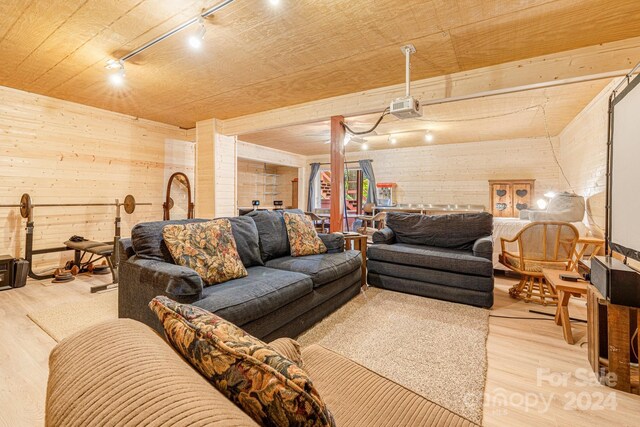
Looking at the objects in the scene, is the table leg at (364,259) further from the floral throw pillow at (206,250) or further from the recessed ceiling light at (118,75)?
the recessed ceiling light at (118,75)

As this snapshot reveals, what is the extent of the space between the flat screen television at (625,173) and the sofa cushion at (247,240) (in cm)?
268

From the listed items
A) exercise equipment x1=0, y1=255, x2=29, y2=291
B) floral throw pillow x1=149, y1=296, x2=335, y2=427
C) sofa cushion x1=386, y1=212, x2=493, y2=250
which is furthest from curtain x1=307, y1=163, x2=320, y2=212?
floral throw pillow x1=149, y1=296, x2=335, y2=427

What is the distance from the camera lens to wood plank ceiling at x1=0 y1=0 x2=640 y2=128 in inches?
88.4

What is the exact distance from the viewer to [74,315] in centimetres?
273

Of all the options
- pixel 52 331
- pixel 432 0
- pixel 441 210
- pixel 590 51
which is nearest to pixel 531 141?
pixel 441 210

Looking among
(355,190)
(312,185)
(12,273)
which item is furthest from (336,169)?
(312,185)

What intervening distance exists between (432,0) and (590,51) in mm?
1787

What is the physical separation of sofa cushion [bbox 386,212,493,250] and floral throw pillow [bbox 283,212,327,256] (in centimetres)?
138

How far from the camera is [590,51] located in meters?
2.72

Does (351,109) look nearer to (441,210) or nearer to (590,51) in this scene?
(590,51)

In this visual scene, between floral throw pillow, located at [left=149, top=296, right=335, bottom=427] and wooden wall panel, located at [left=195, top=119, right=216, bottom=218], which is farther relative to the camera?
wooden wall panel, located at [left=195, top=119, right=216, bottom=218]

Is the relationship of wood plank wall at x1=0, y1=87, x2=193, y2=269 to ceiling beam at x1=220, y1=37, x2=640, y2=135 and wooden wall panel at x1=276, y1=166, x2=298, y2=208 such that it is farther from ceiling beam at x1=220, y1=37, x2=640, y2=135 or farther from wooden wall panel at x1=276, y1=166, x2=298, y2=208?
wooden wall panel at x1=276, y1=166, x2=298, y2=208

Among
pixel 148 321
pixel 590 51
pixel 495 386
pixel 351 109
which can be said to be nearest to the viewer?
pixel 495 386

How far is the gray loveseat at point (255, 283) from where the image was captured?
5.86ft
